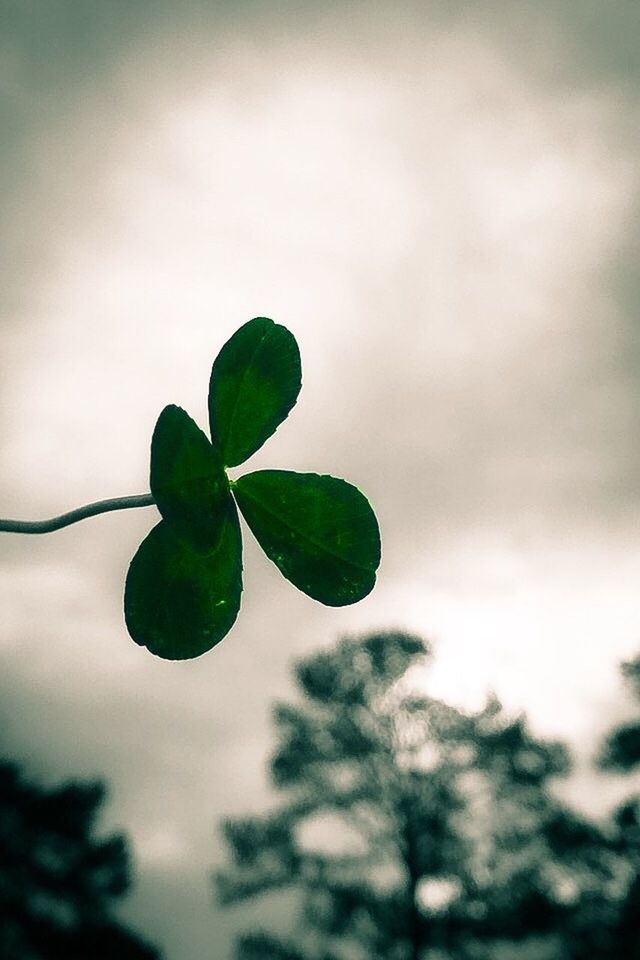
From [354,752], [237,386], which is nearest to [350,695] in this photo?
[354,752]

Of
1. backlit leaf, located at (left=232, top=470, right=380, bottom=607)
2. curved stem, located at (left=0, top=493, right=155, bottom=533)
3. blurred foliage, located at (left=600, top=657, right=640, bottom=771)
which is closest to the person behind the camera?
curved stem, located at (left=0, top=493, right=155, bottom=533)

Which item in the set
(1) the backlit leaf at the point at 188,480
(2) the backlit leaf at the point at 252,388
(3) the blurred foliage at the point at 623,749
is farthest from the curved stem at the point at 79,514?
(3) the blurred foliage at the point at 623,749

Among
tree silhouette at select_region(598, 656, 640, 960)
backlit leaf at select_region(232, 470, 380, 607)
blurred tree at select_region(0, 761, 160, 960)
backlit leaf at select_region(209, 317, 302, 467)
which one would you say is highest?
tree silhouette at select_region(598, 656, 640, 960)

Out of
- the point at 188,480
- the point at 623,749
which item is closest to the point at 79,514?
the point at 188,480

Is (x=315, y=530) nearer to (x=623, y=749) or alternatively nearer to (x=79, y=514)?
(x=79, y=514)

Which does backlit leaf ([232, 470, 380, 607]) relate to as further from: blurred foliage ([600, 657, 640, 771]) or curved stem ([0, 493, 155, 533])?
blurred foliage ([600, 657, 640, 771])

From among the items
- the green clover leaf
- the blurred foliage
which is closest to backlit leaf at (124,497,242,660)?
the green clover leaf

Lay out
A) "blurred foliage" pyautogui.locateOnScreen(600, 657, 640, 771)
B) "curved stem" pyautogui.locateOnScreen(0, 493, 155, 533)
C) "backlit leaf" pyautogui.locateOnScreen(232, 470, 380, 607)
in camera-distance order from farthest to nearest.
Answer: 1. "blurred foliage" pyautogui.locateOnScreen(600, 657, 640, 771)
2. "backlit leaf" pyautogui.locateOnScreen(232, 470, 380, 607)
3. "curved stem" pyautogui.locateOnScreen(0, 493, 155, 533)

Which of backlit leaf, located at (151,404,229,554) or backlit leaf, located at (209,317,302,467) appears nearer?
backlit leaf, located at (151,404,229,554)
